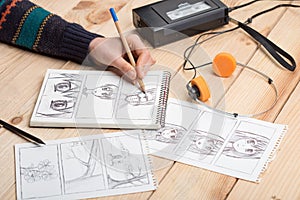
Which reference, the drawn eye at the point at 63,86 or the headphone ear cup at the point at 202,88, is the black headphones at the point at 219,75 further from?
the drawn eye at the point at 63,86

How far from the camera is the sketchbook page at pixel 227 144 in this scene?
107 cm

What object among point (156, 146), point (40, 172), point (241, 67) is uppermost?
point (241, 67)

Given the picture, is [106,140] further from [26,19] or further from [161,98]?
[26,19]

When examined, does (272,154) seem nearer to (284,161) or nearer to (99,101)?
(284,161)

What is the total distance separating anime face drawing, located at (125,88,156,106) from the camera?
1.19 m

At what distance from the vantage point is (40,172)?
1.07 m

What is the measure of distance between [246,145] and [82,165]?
0.30 m

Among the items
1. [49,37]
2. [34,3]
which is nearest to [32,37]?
[49,37]

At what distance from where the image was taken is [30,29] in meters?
1.36

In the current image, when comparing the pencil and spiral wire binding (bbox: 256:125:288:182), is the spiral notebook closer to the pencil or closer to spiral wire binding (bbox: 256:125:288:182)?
the pencil

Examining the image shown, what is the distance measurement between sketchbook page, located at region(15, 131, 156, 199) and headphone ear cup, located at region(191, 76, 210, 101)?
0.50 feet

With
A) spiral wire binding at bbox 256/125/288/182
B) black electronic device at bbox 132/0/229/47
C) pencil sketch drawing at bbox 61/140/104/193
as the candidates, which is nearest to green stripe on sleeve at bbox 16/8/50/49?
black electronic device at bbox 132/0/229/47

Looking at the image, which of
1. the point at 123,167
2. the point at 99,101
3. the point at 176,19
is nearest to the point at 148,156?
the point at 123,167

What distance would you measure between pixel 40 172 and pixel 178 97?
1.05 ft
